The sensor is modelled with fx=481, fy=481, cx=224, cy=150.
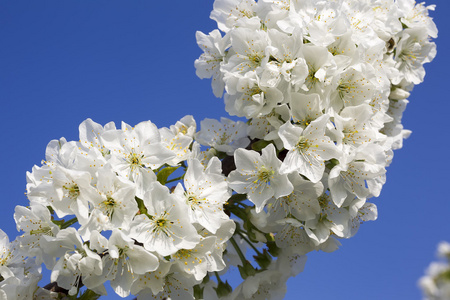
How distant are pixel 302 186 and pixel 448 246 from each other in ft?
8.17

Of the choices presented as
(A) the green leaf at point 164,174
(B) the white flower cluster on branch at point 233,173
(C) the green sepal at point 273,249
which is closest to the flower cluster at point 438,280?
(B) the white flower cluster on branch at point 233,173

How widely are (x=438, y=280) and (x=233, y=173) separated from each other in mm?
2644

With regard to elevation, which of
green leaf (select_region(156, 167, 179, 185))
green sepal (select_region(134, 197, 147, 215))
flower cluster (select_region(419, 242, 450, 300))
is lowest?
flower cluster (select_region(419, 242, 450, 300))

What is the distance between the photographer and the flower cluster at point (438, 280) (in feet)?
4.17

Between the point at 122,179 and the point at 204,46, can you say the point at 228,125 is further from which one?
the point at 122,179

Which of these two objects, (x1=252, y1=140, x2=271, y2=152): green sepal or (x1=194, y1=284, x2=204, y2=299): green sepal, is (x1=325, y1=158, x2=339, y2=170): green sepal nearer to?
(x1=252, y1=140, x2=271, y2=152): green sepal

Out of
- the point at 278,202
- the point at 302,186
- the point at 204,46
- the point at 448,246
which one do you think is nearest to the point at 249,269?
the point at 278,202

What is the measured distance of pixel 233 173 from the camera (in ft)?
12.8

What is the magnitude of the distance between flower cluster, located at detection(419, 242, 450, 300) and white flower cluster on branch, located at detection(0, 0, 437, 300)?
7.27 feet

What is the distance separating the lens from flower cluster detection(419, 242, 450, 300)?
1271 millimetres

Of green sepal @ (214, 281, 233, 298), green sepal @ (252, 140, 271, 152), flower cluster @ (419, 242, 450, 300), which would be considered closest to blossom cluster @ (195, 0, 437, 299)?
green sepal @ (252, 140, 271, 152)

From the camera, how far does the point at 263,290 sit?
4879 millimetres

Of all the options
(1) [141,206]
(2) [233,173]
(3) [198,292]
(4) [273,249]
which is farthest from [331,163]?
(3) [198,292]

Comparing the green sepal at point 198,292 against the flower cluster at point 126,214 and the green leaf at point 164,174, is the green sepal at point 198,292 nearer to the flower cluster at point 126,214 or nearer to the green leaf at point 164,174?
the flower cluster at point 126,214
